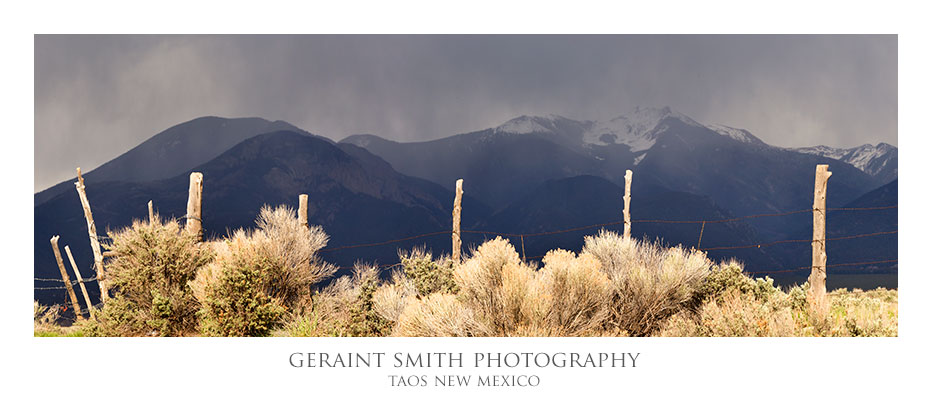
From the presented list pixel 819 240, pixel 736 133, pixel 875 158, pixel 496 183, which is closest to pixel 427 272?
pixel 819 240

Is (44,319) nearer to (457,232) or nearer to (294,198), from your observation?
(457,232)

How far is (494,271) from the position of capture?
22.4 ft

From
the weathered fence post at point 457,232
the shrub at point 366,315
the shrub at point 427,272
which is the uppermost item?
the weathered fence post at point 457,232

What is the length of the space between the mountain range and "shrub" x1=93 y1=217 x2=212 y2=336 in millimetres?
56418

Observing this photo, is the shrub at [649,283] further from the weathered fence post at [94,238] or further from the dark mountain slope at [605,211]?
the dark mountain slope at [605,211]

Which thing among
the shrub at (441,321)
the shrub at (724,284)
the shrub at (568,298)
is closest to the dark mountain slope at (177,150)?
the shrub at (441,321)

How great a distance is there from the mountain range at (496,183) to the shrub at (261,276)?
5593 cm

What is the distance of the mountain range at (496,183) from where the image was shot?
78.3 m

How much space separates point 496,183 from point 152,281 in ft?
336

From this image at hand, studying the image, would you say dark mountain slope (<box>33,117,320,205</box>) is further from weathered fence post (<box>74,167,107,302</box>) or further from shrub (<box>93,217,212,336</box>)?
shrub (<box>93,217,212,336</box>)
